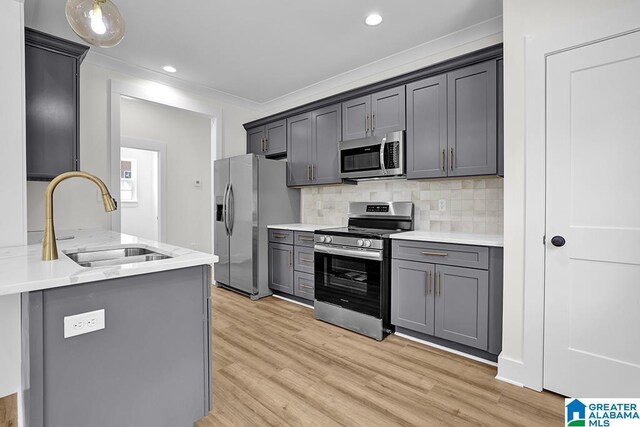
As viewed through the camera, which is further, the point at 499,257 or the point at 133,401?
the point at 499,257

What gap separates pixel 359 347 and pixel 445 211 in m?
1.50

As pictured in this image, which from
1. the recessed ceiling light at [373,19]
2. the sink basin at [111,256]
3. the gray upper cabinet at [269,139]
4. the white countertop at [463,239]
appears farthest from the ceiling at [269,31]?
the sink basin at [111,256]

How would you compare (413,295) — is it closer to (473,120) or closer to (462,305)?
(462,305)

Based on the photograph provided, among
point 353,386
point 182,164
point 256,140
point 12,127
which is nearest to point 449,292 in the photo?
point 353,386

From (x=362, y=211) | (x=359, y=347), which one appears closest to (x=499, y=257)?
(x=359, y=347)

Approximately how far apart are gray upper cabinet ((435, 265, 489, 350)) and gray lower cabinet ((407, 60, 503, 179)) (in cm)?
84

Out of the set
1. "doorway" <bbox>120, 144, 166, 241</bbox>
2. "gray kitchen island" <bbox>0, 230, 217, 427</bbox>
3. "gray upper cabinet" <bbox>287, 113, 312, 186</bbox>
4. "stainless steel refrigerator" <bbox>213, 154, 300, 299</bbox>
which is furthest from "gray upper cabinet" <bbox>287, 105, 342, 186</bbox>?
"doorway" <bbox>120, 144, 166, 241</bbox>

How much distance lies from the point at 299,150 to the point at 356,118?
93 centimetres

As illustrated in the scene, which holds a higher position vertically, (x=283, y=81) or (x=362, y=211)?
(x=283, y=81)

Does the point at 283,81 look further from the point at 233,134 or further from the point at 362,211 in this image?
the point at 362,211

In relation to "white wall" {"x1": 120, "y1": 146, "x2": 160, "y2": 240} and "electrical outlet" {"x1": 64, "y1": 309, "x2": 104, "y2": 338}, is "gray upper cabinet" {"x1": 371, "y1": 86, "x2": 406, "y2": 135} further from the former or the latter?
"white wall" {"x1": 120, "y1": 146, "x2": 160, "y2": 240}

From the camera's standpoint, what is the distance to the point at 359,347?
260 cm

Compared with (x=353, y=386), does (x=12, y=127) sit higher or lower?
higher

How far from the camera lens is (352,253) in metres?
2.92
